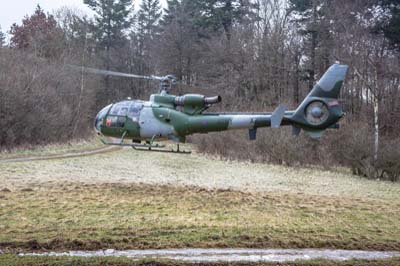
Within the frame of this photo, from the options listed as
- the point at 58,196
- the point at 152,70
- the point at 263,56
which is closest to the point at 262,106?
the point at 263,56

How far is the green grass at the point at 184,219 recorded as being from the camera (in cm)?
888

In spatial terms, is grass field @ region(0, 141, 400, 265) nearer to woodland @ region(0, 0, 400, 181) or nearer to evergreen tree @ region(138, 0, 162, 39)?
woodland @ region(0, 0, 400, 181)

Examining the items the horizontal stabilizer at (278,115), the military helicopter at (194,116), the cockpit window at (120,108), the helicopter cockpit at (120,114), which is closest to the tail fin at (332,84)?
the military helicopter at (194,116)

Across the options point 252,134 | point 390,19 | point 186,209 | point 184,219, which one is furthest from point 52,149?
point 390,19

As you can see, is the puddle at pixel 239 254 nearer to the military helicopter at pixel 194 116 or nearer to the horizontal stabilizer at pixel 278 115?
the military helicopter at pixel 194 116

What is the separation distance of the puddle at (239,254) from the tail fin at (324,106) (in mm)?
2419

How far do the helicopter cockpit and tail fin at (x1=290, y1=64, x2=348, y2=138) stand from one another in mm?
4031

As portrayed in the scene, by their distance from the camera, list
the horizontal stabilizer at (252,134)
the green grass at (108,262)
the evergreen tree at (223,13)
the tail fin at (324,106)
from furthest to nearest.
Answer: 1. the evergreen tree at (223,13)
2. the horizontal stabilizer at (252,134)
3. the tail fin at (324,106)
4. the green grass at (108,262)

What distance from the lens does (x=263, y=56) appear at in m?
29.0

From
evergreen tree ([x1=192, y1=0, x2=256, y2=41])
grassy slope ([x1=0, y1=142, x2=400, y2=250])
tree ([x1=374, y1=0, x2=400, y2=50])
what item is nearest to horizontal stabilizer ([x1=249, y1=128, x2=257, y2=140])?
grassy slope ([x1=0, y1=142, x2=400, y2=250])

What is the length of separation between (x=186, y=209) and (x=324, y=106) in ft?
16.9

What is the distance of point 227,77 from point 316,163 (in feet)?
33.4

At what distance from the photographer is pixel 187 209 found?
1209cm

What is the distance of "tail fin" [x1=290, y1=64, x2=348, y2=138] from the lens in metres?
8.84
